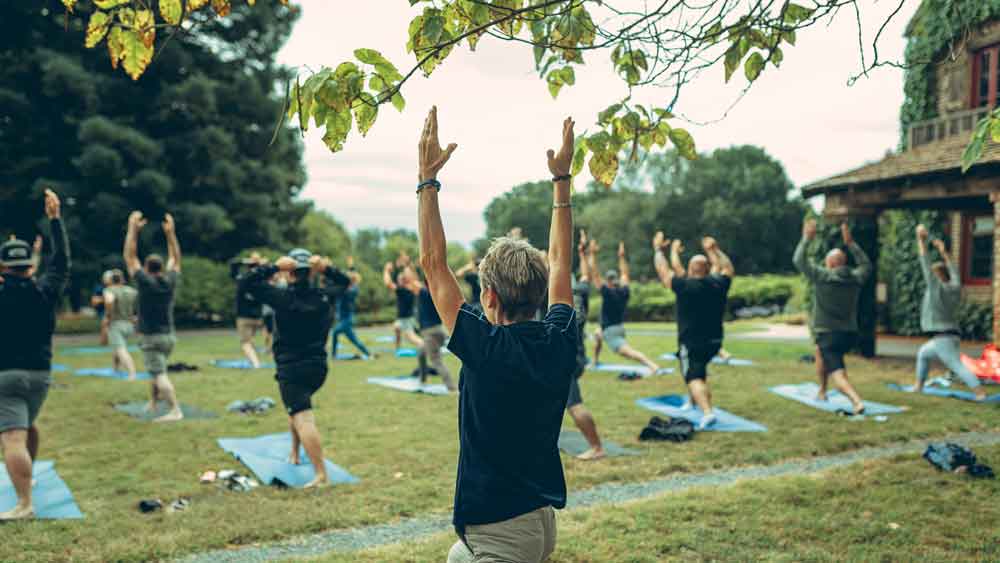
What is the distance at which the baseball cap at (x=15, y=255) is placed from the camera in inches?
225

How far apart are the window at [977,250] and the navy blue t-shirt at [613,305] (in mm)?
10904

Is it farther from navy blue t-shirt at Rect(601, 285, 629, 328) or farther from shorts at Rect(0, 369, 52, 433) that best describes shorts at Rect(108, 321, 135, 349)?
navy blue t-shirt at Rect(601, 285, 629, 328)

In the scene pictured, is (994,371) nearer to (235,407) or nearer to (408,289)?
(408,289)

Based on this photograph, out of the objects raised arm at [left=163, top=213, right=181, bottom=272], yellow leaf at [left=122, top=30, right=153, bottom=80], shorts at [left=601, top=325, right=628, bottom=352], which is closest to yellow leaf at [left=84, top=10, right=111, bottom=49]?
yellow leaf at [left=122, top=30, right=153, bottom=80]

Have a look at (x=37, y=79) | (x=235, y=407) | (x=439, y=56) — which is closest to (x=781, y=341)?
(x=235, y=407)

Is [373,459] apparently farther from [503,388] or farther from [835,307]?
[835,307]

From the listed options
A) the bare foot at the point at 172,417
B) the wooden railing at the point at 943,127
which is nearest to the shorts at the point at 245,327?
the bare foot at the point at 172,417

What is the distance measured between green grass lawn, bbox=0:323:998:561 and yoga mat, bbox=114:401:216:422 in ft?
0.68

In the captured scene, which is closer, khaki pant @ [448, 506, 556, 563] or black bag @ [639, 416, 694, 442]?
khaki pant @ [448, 506, 556, 563]

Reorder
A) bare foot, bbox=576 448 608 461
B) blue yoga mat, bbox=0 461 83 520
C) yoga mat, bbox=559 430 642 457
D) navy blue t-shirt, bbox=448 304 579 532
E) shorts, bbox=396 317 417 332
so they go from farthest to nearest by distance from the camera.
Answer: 1. shorts, bbox=396 317 417 332
2. yoga mat, bbox=559 430 642 457
3. bare foot, bbox=576 448 608 461
4. blue yoga mat, bbox=0 461 83 520
5. navy blue t-shirt, bbox=448 304 579 532

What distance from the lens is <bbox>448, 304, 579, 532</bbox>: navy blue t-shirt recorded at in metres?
2.48

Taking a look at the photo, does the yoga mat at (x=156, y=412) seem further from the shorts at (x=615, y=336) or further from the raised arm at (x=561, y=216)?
Result: the raised arm at (x=561, y=216)

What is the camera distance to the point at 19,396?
5.70 m

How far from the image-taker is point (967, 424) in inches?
355
